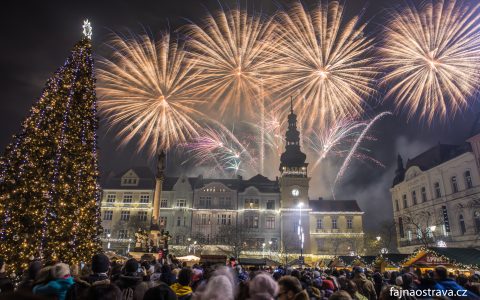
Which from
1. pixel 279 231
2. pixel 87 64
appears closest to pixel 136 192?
pixel 279 231

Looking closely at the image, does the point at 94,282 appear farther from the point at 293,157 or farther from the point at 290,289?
the point at 293,157

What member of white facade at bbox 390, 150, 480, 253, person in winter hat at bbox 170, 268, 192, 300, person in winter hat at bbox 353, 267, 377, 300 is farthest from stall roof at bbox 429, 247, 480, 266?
person in winter hat at bbox 170, 268, 192, 300

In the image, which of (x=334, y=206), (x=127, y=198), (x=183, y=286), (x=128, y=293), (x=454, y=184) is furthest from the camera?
(x=334, y=206)

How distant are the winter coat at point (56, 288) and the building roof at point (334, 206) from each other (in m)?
63.1

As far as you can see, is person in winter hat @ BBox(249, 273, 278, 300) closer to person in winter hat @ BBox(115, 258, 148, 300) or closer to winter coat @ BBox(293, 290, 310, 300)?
winter coat @ BBox(293, 290, 310, 300)

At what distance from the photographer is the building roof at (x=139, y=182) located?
63.0 m

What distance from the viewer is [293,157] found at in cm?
6272

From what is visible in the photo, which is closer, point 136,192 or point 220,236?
point 220,236

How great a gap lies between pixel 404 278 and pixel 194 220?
5568 cm

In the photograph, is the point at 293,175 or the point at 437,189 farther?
the point at 293,175

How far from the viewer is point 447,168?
40531 mm

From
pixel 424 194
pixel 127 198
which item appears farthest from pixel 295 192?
pixel 127 198

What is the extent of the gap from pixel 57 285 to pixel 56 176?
36.3ft

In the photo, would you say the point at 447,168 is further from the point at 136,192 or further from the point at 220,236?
the point at 136,192
